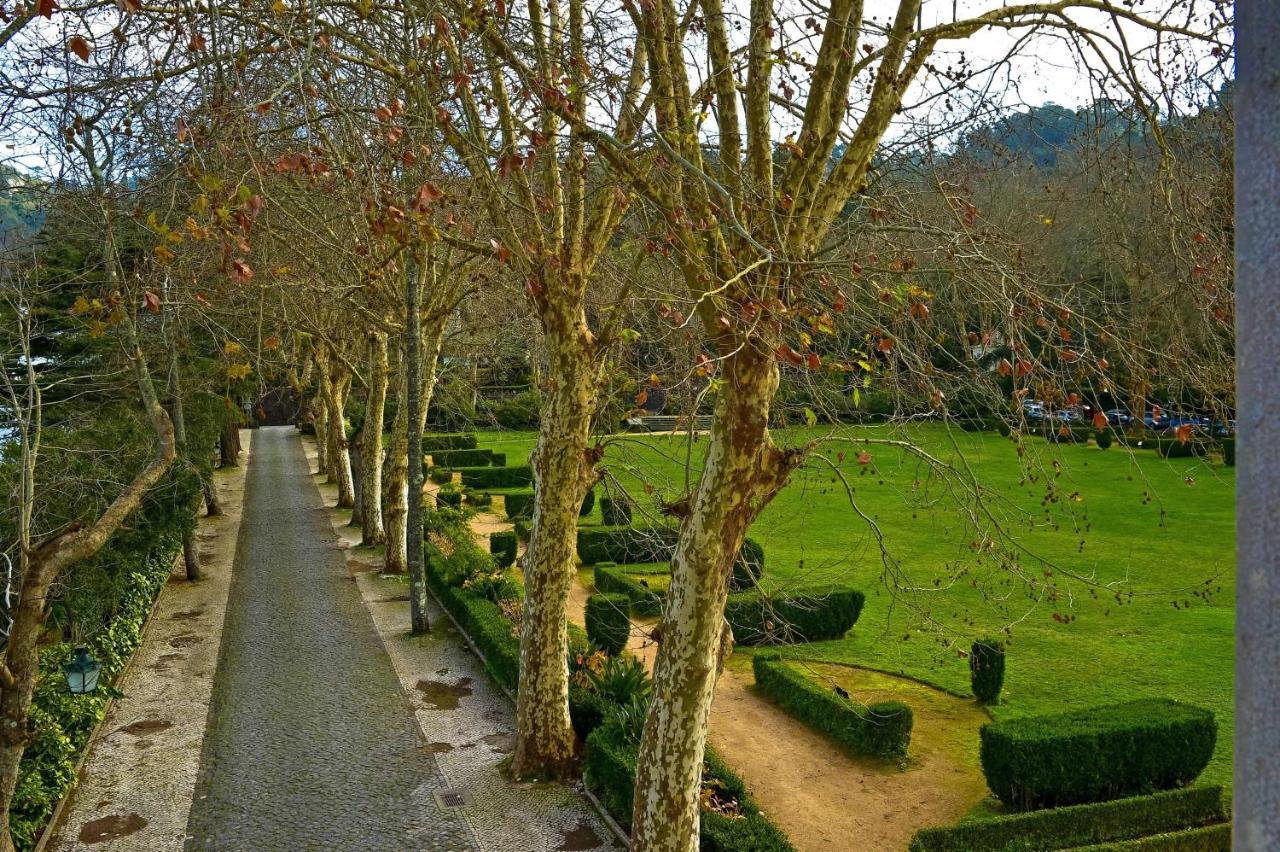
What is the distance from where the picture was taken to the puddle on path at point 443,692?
14.3 metres

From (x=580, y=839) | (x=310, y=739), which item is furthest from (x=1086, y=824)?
(x=310, y=739)

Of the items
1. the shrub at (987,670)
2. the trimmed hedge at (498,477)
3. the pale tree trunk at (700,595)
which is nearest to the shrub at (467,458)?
the trimmed hedge at (498,477)

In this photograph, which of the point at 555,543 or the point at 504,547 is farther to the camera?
the point at 504,547

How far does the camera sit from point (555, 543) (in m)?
11.4

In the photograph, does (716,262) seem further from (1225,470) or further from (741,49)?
(1225,470)

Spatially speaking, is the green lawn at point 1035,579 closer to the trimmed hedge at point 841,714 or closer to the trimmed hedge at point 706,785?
the trimmed hedge at point 841,714

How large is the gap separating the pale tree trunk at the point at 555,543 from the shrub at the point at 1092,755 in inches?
178

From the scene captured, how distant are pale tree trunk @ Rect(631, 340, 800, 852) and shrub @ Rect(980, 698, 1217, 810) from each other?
4.13 m

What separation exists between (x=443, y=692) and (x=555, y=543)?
4.60m

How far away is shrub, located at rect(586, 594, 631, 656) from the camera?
15203 mm

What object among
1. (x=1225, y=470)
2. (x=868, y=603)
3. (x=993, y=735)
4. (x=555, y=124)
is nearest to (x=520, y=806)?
(x=993, y=735)

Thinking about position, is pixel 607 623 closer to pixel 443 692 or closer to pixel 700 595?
pixel 443 692

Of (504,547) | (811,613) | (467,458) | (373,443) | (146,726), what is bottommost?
(146,726)

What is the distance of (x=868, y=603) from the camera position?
19.3 metres
